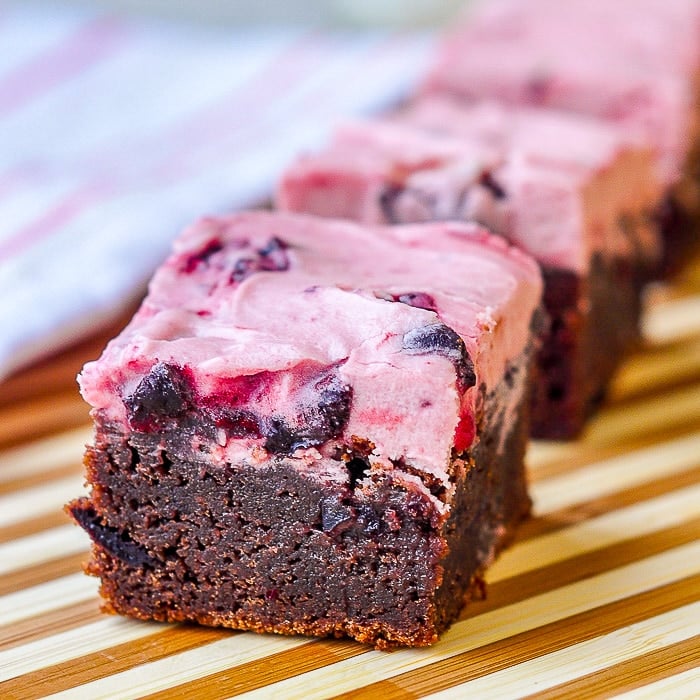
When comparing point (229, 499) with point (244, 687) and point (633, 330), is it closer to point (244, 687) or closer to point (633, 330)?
point (244, 687)

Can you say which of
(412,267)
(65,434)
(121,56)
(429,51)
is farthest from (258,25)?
(412,267)

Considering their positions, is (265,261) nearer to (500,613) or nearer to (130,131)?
(500,613)

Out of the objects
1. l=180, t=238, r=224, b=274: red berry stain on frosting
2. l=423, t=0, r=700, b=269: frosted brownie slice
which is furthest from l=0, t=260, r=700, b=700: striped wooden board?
l=423, t=0, r=700, b=269: frosted brownie slice

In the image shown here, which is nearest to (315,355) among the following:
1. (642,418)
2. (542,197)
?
(542,197)

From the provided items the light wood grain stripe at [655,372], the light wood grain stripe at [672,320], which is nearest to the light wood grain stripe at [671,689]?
the light wood grain stripe at [655,372]

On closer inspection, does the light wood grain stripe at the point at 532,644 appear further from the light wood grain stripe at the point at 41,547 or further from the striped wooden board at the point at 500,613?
the light wood grain stripe at the point at 41,547

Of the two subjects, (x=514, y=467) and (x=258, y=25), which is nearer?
(x=514, y=467)
